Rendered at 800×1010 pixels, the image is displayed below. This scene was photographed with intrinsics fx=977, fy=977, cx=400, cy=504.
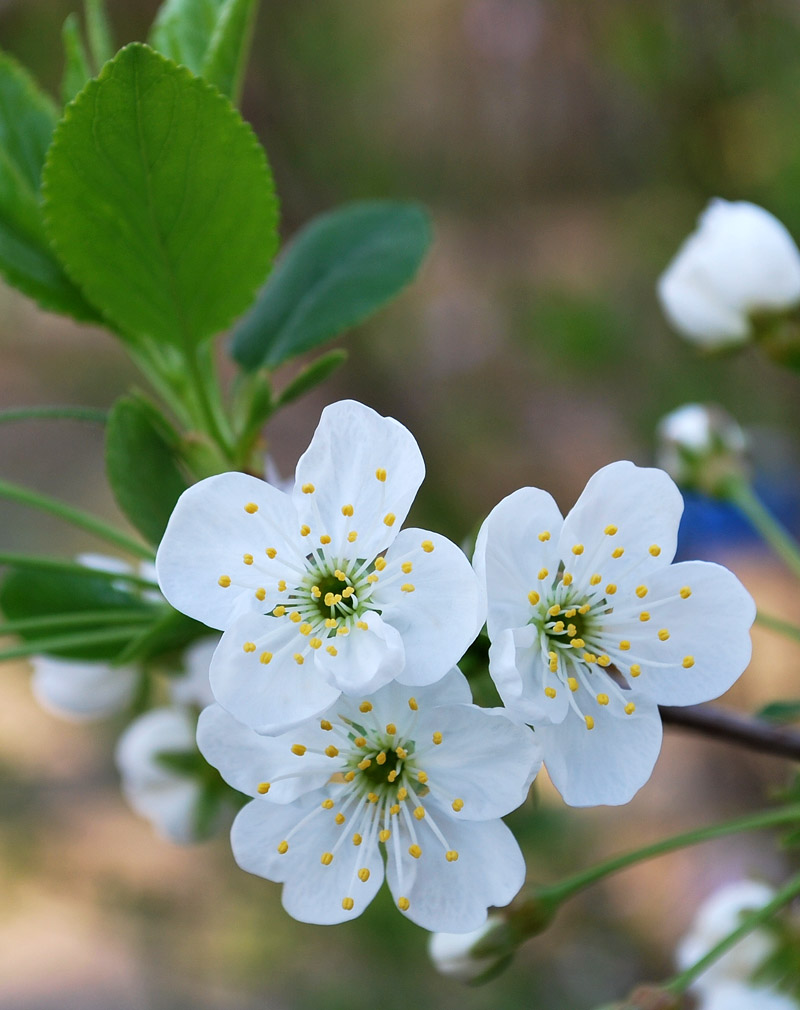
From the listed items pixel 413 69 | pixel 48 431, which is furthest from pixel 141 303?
pixel 48 431

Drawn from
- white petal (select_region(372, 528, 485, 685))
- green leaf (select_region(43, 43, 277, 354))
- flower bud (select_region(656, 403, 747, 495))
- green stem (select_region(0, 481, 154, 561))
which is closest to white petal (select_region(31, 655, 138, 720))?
green stem (select_region(0, 481, 154, 561))

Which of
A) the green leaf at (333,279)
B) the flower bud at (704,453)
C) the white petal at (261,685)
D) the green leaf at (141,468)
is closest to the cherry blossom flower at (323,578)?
the white petal at (261,685)

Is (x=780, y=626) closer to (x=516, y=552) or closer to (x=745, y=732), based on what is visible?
(x=745, y=732)

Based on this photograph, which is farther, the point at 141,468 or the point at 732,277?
the point at 732,277

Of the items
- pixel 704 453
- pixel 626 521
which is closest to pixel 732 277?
pixel 704 453

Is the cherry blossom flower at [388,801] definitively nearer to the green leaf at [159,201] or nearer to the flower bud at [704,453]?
the green leaf at [159,201]

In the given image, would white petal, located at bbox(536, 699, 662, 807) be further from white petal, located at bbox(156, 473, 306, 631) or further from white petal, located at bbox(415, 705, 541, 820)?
white petal, located at bbox(156, 473, 306, 631)

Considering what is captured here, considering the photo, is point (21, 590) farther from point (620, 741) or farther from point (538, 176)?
point (538, 176)
